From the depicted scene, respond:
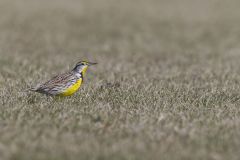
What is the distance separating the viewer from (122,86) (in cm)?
1080

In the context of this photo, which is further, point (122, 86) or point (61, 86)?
point (122, 86)

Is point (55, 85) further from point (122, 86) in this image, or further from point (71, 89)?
point (122, 86)

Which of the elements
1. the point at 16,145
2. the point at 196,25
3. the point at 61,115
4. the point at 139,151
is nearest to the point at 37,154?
the point at 16,145

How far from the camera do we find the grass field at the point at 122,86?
640cm

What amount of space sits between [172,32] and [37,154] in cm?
1947

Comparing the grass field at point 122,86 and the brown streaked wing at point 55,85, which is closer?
the grass field at point 122,86

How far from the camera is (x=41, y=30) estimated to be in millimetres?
23641

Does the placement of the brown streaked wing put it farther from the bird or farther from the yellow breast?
the yellow breast

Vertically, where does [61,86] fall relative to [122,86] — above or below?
above

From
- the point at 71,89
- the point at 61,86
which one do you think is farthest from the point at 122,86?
the point at 61,86

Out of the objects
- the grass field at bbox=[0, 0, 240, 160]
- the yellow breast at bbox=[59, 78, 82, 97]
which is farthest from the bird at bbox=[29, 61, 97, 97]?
→ the grass field at bbox=[0, 0, 240, 160]

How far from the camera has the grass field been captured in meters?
6.40

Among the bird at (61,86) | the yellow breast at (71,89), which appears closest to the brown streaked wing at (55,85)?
the bird at (61,86)

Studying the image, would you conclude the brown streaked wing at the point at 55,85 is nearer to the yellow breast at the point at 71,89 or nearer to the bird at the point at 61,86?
the bird at the point at 61,86
